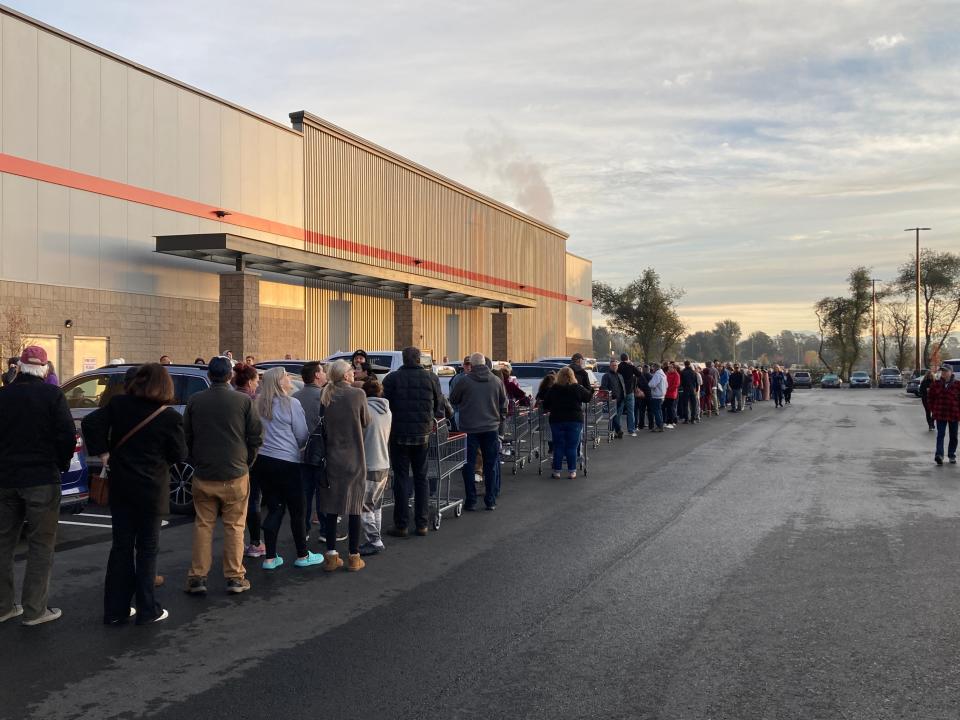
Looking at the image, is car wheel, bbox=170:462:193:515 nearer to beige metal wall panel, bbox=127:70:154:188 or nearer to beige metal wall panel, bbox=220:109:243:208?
beige metal wall panel, bbox=127:70:154:188

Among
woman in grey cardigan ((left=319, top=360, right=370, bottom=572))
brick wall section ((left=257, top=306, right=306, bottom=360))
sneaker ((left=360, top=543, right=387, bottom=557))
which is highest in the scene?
brick wall section ((left=257, top=306, right=306, bottom=360))

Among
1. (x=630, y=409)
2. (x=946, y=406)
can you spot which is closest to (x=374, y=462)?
(x=946, y=406)

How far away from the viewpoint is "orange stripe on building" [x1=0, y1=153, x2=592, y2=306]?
2161 centimetres

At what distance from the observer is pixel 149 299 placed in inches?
988

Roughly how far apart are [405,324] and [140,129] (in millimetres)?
15125

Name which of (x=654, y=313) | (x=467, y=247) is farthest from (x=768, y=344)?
(x=467, y=247)

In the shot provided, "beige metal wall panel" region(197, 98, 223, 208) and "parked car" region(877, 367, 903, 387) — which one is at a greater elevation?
"beige metal wall panel" region(197, 98, 223, 208)

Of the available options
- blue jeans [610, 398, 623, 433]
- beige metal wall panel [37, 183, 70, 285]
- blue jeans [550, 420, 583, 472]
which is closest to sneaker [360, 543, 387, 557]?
blue jeans [550, 420, 583, 472]

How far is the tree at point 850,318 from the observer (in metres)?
93.5

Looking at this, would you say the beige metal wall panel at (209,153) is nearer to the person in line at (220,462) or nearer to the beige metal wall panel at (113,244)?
the beige metal wall panel at (113,244)

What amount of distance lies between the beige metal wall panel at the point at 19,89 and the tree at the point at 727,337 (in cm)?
11828

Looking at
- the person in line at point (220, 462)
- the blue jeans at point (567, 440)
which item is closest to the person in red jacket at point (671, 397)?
the blue jeans at point (567, 440)

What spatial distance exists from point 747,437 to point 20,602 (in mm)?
18480

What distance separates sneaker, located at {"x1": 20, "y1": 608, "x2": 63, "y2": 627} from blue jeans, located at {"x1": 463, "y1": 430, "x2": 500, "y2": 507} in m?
5.54
